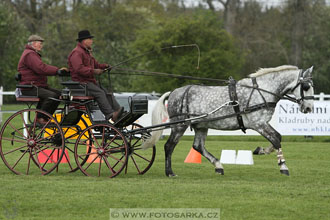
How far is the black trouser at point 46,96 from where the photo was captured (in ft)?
32.0

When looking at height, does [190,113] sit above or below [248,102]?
below

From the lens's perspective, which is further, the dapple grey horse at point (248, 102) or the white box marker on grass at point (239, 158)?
the white box marker on grass at point (239, 158)

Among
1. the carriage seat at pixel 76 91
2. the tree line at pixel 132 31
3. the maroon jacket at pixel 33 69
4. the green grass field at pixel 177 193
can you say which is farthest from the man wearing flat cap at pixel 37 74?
the tree line at pixel 132 31

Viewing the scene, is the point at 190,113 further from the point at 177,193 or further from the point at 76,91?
the point at 177,193

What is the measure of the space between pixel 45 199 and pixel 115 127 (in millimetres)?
2289

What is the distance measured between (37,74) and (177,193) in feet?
10.4

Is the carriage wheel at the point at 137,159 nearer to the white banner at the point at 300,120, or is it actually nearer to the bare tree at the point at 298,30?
the white banner at the point at 300,120

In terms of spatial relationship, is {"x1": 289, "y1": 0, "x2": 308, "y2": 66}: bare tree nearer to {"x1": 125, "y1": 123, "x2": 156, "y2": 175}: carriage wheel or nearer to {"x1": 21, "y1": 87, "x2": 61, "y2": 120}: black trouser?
{"x1": 125, "y1": 123, "x2": 156, "y2": 175}: carriage wheel

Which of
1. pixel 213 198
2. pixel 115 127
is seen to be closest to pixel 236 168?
pixel 115 127

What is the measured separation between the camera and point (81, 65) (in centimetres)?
957

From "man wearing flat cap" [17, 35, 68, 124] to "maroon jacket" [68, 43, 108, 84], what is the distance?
0.53 feet

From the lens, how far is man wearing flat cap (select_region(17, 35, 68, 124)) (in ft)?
31.5

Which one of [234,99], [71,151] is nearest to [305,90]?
[234,99]

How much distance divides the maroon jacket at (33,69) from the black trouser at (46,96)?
121 mm
